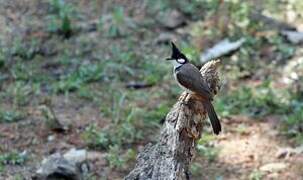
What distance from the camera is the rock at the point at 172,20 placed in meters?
8.93

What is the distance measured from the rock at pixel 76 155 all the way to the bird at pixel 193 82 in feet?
4.58

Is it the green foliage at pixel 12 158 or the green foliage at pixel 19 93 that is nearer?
the green foliage at pixel 12 158

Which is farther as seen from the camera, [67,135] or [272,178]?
[67,135]

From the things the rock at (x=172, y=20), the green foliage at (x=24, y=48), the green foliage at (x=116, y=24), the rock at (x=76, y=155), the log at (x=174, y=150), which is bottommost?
the rock at (x=76, y=155)

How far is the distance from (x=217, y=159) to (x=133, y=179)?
2325 millimetres

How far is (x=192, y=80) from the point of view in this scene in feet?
16.6

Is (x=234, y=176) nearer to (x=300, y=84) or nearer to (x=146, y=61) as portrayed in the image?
(x=300, y=84)

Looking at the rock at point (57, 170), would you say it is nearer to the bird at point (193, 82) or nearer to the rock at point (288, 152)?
the bird at point (193, 82)

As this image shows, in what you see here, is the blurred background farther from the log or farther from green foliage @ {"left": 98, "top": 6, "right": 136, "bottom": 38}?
the log

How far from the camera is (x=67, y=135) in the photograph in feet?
22.1

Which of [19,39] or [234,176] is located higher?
[19,39]

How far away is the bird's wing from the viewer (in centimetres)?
504

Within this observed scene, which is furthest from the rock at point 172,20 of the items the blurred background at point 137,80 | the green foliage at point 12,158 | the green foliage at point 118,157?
the green foliage at point 12,158

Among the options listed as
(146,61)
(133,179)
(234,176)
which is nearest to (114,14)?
(146,61)
